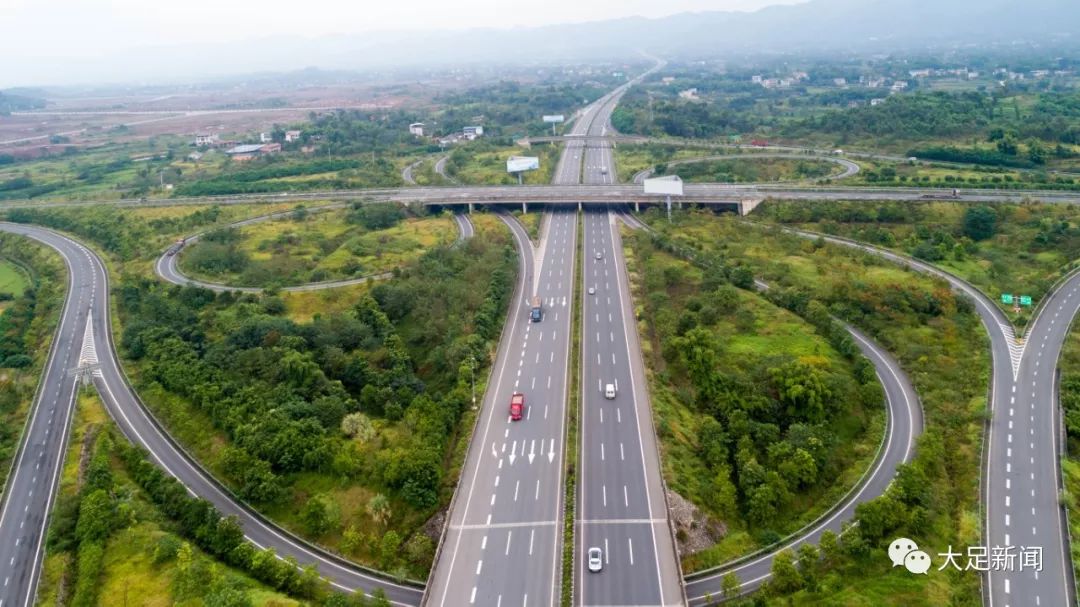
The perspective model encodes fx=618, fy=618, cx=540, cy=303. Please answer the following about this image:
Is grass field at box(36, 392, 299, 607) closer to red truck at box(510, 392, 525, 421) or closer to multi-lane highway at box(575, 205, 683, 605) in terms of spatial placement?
multi-lane highway at box(575, 205, 683, 605)

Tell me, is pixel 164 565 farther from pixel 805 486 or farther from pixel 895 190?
pixel 895 190

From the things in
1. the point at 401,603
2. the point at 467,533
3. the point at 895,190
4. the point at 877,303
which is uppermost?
the point at 895,190

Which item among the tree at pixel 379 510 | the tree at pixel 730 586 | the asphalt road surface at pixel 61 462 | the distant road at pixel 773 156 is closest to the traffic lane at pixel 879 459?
the tree at pixel 730 586

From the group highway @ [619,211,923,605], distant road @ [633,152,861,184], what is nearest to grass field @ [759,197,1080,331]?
highway @ [619,211,923,605]

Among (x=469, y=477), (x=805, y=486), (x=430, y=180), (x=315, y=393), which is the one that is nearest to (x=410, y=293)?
(x=315, y=393)

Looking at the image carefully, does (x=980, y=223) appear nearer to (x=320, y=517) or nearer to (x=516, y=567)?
(x=516, y=567)

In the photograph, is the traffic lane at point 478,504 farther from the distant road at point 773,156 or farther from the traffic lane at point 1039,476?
the distant road at point 773,156
